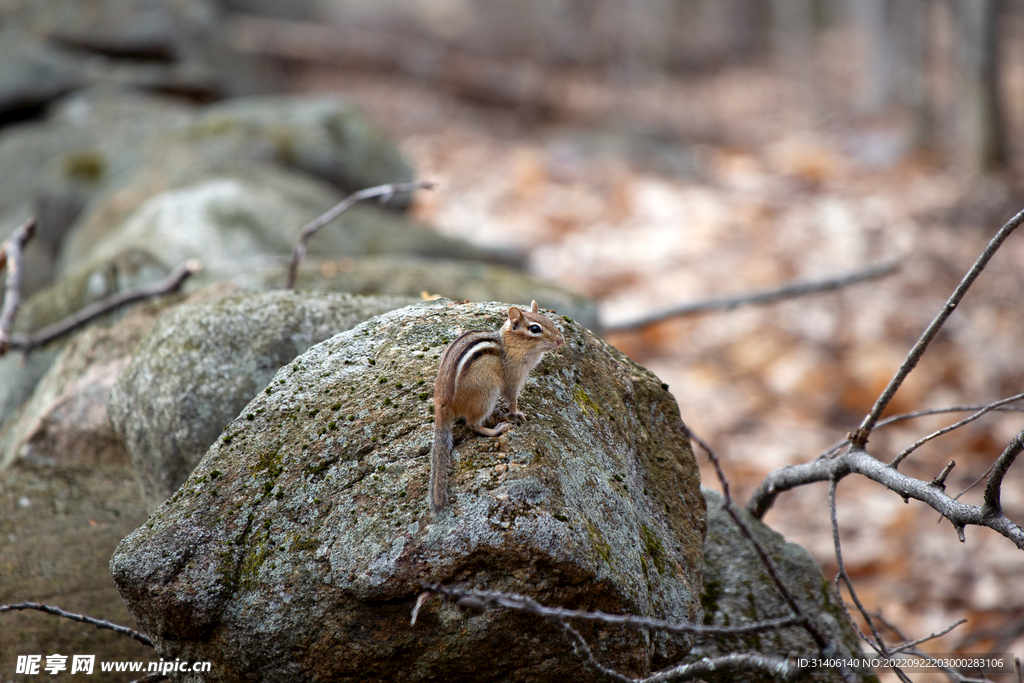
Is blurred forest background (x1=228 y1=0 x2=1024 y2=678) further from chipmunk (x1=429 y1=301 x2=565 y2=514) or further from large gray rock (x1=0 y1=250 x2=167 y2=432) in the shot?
large gray rock (x1=0 y1=250 x2=167 y2=432)

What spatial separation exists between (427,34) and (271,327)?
1490cm

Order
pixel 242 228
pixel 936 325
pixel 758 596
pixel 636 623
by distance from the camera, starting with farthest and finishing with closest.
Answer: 1. pixel 242 228
2. pixel 758 596
3. pixel 936 325
4. pixel 636 623

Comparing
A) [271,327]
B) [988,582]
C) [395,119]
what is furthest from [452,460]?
[395,119]

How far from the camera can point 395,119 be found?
14133 mm

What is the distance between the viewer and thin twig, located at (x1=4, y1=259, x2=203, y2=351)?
13.5 ft

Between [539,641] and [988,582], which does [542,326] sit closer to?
[539,641]

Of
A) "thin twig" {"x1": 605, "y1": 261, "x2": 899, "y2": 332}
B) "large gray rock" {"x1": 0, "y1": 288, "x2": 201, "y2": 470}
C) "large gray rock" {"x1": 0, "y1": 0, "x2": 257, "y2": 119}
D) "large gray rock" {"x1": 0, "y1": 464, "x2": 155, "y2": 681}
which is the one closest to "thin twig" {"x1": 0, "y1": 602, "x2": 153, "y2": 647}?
"large gray rock" {"x1": 0, "y1": 464, "x2": 155, "y2": 681}

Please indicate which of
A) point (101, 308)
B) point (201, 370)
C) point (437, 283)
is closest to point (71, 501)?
point (201, 370)

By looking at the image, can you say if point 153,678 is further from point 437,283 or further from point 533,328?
point 437,283

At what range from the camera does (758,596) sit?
2814mm

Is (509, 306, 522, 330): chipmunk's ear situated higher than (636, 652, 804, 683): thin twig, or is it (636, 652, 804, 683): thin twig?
(509, 306, 522, 330): chipmunk's ear

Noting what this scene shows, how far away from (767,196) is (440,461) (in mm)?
9599

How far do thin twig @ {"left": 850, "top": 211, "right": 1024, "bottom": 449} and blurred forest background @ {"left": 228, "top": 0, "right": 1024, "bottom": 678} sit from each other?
80 cm

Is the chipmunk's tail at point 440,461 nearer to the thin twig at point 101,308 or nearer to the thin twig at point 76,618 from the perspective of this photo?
the thin twig at point 76,618
